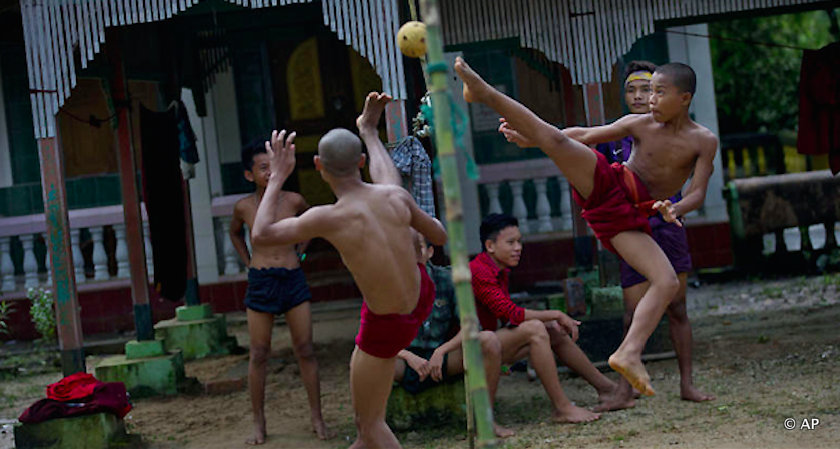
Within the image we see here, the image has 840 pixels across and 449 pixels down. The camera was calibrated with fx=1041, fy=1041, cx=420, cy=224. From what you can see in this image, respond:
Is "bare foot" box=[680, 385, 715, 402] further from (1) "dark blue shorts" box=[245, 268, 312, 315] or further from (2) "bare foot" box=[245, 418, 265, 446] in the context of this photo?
(2) "bare foot" box=[245, 418, 265, 446]

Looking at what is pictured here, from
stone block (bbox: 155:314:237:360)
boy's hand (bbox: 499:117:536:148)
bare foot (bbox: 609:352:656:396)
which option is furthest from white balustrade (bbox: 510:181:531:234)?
bare foot (bbox: 609:352:656:396)

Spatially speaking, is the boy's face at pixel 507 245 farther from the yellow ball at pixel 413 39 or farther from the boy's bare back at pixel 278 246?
the yellow ball at pixel 413 39

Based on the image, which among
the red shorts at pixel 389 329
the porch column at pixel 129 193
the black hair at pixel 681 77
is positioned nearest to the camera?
the red shorts at pixel 389 329

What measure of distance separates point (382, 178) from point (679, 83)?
1674 millimetres

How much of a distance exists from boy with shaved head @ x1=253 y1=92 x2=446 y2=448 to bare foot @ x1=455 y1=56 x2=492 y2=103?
530mm

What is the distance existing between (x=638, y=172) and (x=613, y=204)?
1.58 feet

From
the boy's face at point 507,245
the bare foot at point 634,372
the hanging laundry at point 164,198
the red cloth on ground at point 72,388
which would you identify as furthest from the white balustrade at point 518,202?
the bare foot at point 634,372

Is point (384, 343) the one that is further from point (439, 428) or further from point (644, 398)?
point (644, 398)

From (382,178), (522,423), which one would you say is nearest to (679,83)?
(382,178)

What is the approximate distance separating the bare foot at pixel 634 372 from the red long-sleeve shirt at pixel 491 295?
184 cm

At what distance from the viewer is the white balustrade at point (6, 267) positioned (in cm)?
1205

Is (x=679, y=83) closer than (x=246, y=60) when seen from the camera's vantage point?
Yes

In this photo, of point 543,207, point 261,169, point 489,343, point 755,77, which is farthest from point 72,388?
point 755,77

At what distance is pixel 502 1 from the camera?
827 centimetres
